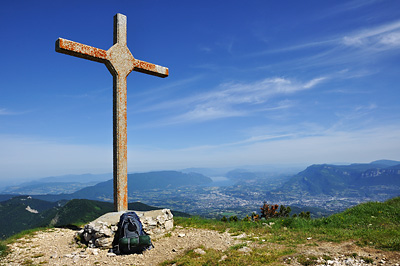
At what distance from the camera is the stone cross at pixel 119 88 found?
9391 millimetres

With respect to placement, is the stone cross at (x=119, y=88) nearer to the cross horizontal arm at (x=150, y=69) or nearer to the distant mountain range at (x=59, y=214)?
the cross horizontal arm at (x=150, y=69)

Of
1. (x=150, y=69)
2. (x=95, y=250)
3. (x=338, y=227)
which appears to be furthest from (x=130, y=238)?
(x=338, y=227)

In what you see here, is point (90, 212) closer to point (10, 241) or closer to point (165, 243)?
point (10, 241)

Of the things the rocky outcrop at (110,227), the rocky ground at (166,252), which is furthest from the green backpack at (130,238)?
the rocky outcrop at (110,227)

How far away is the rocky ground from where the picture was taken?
5863mm

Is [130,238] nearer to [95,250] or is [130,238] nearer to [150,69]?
[95,250]

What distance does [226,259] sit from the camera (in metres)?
6.09

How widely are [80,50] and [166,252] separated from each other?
7628 mm

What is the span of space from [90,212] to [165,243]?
124 ft

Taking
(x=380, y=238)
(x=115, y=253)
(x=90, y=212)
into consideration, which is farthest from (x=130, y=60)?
(x=90, y=212)

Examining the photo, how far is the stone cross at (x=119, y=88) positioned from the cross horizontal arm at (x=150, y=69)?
0.31 m

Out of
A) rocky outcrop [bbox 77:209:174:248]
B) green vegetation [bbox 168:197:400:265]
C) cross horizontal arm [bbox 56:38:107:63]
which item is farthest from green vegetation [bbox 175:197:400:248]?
cross horizontal arm [bbox 56:38:107:63]

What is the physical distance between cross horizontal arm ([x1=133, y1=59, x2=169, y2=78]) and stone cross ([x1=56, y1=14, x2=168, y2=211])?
12.3 inches

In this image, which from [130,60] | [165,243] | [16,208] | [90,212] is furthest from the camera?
[16,208]
